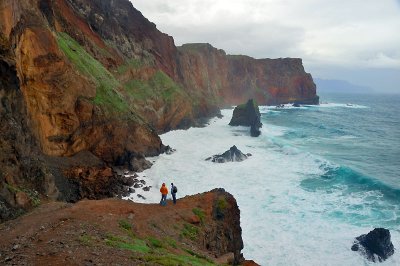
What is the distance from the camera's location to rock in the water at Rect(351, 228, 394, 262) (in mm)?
25250

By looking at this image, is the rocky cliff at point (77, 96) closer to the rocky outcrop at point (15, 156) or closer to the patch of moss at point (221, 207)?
the rocky outcrop at point (15, 156)

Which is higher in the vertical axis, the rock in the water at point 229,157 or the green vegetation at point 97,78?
the green vegetation at point 97,78

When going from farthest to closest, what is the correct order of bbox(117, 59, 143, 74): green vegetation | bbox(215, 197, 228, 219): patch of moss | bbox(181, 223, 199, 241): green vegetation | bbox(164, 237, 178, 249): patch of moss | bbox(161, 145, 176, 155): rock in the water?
bbox(117, 59, 143, 74): green vegetation → bbox(161, 145, 176, 155): rock in the water → bbox(215, 197, 228, 219): patch of moss → bbox(181, 223, 199, 241): green vegetation → bbox(164, 237, 178, 249): patch of moss

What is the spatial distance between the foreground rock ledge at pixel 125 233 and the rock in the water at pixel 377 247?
924cm

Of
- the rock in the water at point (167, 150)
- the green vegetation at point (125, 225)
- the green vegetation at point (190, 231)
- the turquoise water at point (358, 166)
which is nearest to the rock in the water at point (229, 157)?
the rock in the water at point (167, 150)

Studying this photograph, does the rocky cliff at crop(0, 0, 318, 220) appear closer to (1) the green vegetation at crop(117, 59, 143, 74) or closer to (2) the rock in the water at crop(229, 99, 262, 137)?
(1) the green vegetation at crop(117, 59, 143, 74)

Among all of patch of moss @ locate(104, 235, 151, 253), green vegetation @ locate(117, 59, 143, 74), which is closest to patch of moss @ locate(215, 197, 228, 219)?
patch of moss @ locate(104, 235, 151, 253)

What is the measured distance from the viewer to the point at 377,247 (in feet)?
82.9

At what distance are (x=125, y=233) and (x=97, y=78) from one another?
2786 cm

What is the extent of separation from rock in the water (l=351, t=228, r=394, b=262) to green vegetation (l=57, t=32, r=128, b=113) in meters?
26.1

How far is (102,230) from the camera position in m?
15.9

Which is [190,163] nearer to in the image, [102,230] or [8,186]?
[8,186]

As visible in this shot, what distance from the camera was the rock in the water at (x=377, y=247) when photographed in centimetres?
2525

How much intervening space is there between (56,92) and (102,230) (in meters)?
21.8
